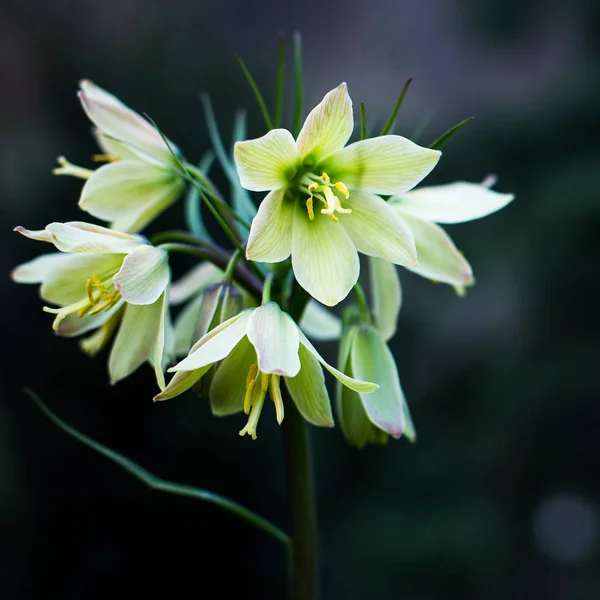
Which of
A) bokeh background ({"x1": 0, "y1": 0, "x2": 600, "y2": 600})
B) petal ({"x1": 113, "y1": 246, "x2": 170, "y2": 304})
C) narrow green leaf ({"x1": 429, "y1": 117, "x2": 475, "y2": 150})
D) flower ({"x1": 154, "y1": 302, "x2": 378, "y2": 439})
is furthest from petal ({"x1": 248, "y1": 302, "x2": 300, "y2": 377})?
bokeh background ({"x1": 0, "y1": 0, "x2": 600, "y2": 600})

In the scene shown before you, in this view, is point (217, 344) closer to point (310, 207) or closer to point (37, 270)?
point (310, 207)

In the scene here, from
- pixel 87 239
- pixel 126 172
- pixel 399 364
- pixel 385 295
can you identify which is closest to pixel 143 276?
pixel 87 239

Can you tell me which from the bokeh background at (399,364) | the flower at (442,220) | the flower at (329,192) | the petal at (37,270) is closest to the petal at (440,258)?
the flower at (442,220)

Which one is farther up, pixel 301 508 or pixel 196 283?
pixel 196 283

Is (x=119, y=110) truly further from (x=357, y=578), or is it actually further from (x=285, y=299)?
(x=357, y=578)

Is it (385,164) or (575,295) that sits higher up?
(385,164)

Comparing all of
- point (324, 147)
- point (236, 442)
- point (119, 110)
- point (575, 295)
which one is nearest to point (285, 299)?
point (324, 147)

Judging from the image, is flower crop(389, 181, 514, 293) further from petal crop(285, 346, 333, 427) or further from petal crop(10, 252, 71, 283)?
petal crop(10, 252, 71, 283)
